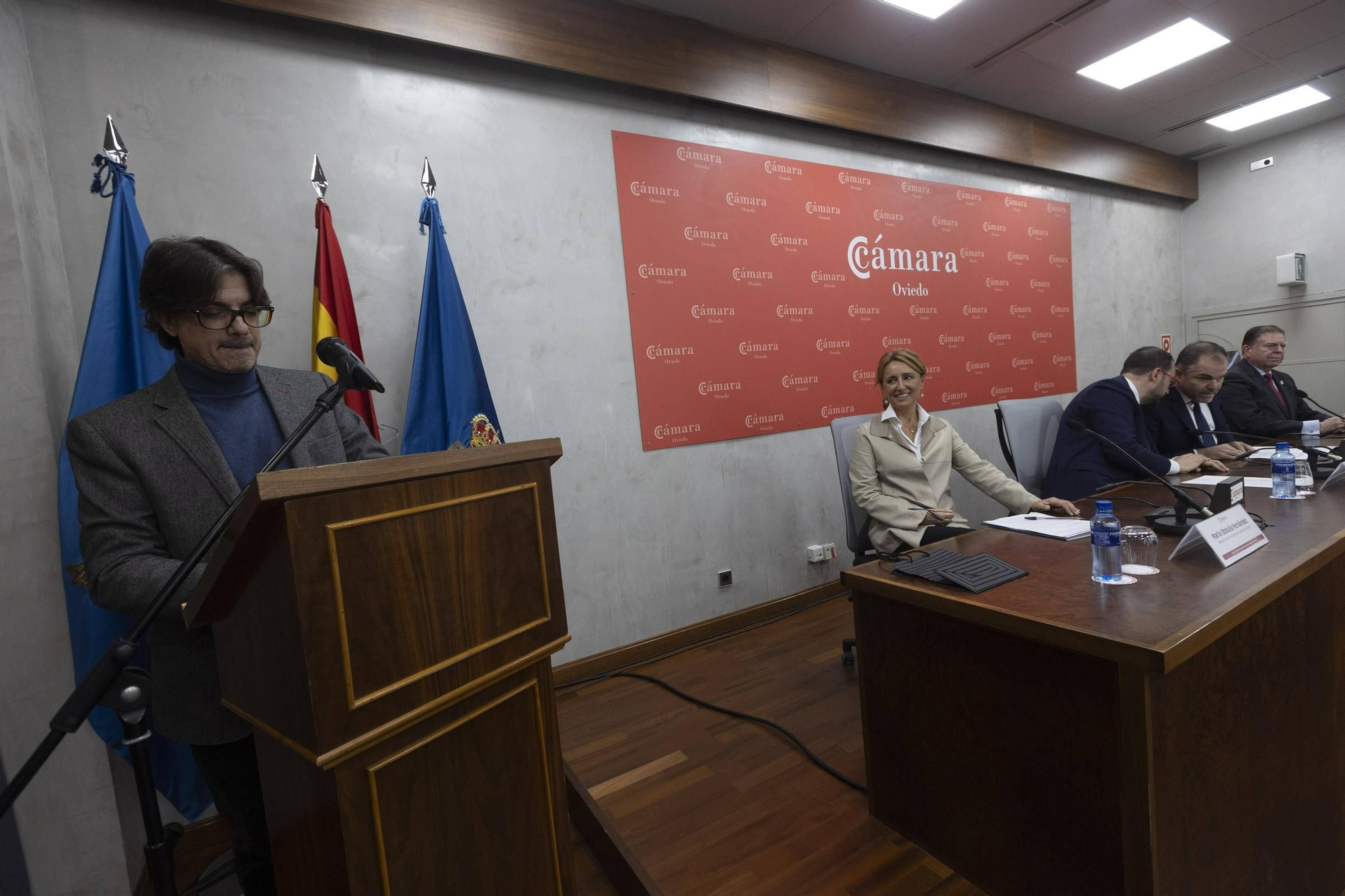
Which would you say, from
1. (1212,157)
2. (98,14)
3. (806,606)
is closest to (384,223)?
(98,14)

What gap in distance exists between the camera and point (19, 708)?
4.77 feet

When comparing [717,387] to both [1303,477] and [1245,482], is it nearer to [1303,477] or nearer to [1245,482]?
[1245,482]

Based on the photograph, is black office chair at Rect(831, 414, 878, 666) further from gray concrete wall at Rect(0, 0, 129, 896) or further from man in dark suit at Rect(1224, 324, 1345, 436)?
man in dark suit at Rect(1224, 324, 1345, 436)

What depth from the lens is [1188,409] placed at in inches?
129

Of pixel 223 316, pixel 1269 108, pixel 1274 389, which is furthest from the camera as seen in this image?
pixel 1269 108

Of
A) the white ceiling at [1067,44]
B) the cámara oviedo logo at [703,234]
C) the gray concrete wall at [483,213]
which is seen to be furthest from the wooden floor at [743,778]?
the white ceiling at [1067,44]

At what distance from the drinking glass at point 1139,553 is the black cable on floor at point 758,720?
0.89 metres

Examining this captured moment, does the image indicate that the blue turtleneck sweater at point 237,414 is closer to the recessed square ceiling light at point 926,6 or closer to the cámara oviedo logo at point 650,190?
the cámara oviedo logo at point 650,190

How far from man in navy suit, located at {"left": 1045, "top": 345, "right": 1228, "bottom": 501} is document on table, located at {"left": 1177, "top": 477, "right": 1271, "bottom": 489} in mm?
145

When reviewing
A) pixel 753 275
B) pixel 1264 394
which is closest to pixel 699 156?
pixel 753 275

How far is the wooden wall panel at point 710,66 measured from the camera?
2311mm

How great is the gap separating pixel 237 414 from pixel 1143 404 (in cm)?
355

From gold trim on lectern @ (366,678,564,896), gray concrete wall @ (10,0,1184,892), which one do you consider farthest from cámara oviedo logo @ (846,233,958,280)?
gold trim on lectern @ (366,678,564,896)

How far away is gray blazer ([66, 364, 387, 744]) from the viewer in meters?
1.16
